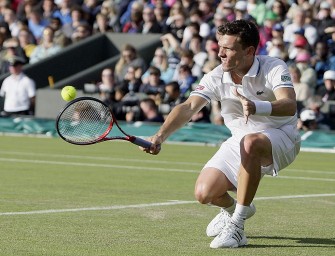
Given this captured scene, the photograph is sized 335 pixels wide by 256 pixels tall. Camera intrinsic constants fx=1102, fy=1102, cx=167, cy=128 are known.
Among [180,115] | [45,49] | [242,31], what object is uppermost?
[242,31]

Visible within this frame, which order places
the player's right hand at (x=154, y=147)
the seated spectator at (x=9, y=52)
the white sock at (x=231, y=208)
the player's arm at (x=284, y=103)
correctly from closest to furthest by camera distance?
the player's arm at (x=284, y=103) → the player's right hand at (x=154, y=147) → the white sock at (x=231, y=208) → the seated spectator at (x=9, y=52)

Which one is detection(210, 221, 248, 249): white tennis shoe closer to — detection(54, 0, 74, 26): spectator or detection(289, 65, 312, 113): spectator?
detection(289, 65, 312, 113): spectator

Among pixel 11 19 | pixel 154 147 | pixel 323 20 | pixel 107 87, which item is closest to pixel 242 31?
pixel 154 147

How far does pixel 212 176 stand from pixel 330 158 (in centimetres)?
1031

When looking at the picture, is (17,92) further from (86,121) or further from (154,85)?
(86,121)

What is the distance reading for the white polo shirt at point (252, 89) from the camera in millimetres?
8070

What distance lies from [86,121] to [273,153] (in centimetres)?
145

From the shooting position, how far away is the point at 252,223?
9.34 m

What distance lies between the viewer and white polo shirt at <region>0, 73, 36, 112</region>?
928 inches

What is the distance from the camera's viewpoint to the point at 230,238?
782cm

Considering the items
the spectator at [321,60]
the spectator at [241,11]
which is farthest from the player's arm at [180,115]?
the spectator at [241,11]

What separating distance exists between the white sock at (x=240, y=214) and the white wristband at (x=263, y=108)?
0.81 metres

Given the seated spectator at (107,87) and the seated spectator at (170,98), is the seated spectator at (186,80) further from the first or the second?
the seated spectator at (107,87)

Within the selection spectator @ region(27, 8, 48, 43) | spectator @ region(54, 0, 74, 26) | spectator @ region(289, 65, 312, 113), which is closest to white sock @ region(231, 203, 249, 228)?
spectator @ region(289, 65, 312, 113)
